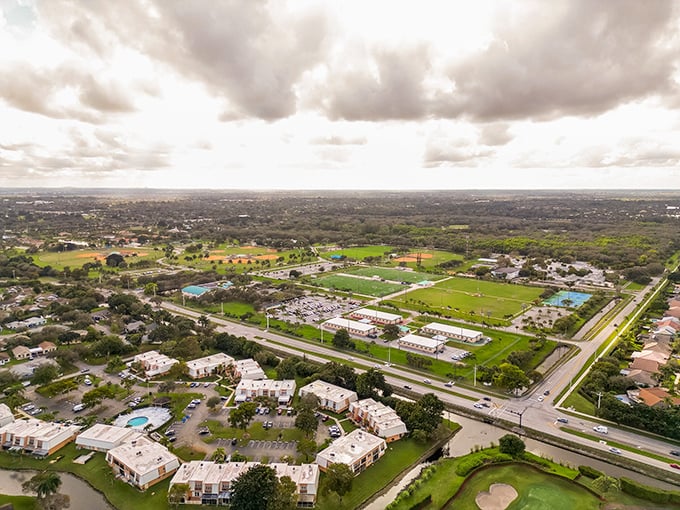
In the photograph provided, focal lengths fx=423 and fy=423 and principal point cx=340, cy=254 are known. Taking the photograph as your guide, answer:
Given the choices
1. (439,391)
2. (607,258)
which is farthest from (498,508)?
(607,258)

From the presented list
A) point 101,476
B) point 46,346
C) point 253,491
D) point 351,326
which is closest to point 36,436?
point 101,476

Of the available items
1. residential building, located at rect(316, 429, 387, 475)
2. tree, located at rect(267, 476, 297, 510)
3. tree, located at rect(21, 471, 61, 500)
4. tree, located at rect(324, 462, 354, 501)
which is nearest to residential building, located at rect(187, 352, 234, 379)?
tree, located at rect(21, 471, 61, 500)

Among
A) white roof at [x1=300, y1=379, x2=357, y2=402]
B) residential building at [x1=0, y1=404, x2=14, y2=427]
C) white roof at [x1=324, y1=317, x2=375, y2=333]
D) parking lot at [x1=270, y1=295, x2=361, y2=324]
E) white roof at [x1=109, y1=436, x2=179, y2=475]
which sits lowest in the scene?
parking lot at [x1=270, y1=295, x2=361, y2=324]

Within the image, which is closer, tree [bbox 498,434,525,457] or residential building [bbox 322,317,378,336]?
tree [bbox 498,434,525,457]

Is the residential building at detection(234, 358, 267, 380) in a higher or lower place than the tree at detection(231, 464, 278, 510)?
lower

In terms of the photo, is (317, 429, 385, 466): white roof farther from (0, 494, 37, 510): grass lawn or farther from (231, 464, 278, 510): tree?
(0, 494, 37, 510): grass lawn

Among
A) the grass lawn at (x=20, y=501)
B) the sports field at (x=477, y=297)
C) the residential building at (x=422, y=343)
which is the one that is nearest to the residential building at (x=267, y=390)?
the grass lawn at (x=20, y=501)
